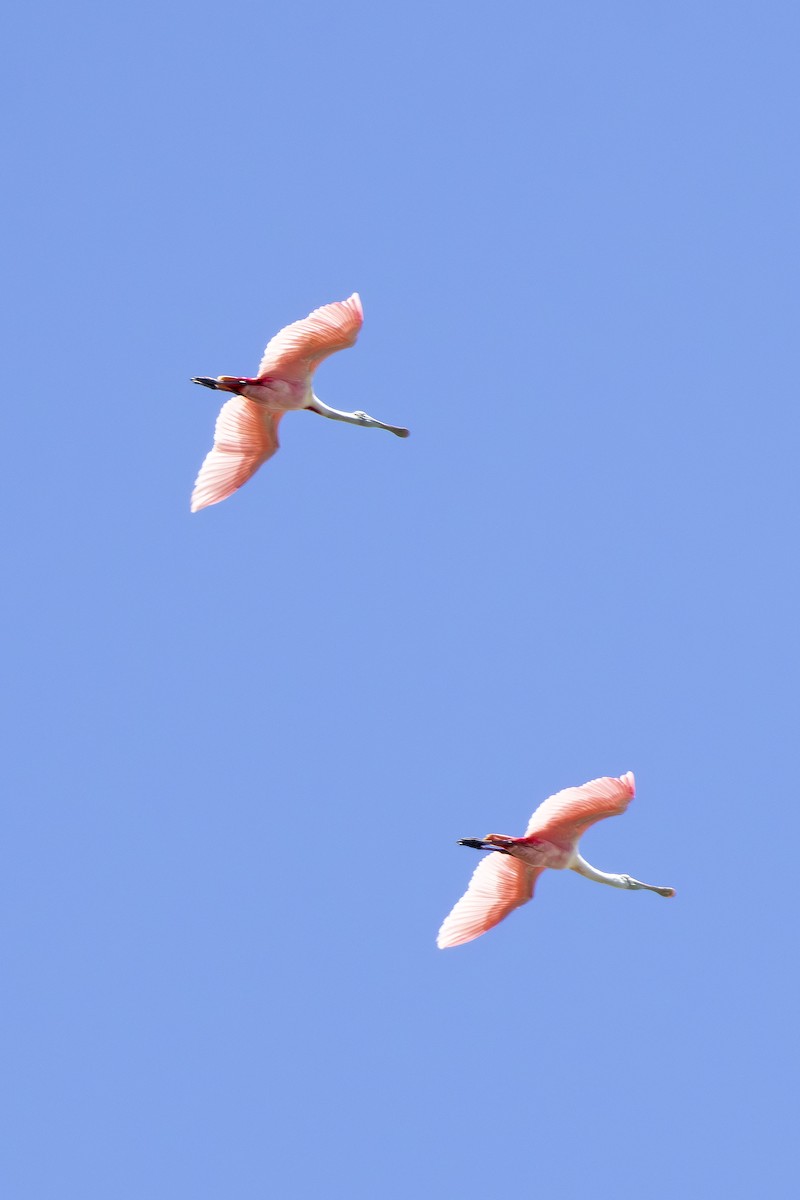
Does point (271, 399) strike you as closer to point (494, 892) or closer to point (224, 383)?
point (224, 383)

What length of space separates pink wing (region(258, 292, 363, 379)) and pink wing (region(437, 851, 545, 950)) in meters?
4.53

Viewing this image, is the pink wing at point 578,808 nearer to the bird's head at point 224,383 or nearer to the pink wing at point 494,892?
the pink wing at point 494,892

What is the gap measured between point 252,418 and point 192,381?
0.76 m

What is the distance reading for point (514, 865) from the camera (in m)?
→ 29.1

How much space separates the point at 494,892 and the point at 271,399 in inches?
186

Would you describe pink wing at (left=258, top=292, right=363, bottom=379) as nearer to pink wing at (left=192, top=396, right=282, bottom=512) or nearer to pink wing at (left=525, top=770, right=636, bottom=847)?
pink wing at (left=192, top=396, right=282, bottom=512)

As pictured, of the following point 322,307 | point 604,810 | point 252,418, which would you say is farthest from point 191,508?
point 604,810

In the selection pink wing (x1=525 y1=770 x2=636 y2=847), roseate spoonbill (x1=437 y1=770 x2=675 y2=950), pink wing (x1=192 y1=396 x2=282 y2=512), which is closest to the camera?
pink wing (x1=525 y1=770 x2=636 y2=847)

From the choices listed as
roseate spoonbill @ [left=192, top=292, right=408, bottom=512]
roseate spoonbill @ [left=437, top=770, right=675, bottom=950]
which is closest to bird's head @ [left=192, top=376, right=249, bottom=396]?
roseate spoonbill @ [left=192, top=292, right=408, bottom=512]

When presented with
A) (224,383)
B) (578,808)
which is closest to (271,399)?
(224,383)

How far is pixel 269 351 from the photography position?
1140 inches

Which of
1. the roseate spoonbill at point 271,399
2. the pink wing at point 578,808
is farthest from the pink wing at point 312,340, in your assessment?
the pink wing at point 578,808

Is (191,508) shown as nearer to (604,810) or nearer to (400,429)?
(400,429)

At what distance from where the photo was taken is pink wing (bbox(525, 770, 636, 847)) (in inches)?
1093
